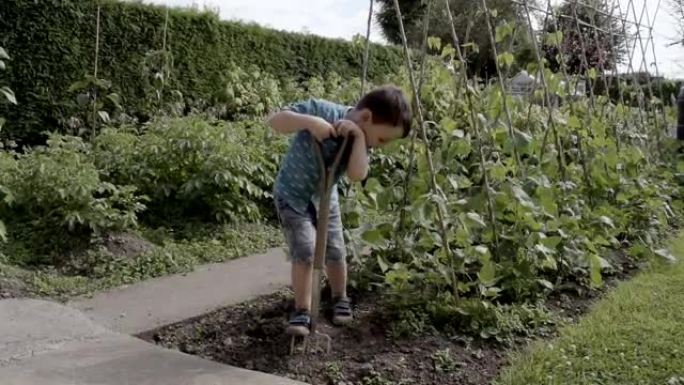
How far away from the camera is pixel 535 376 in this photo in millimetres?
2641

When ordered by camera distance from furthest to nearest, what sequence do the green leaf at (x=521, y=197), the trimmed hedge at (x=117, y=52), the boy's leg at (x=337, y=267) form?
1. the trimmed hedge at (x=117, y=52)
2. the green leaf at (x=521, y=197)
3. the boy's leg at (x=337, y=267)

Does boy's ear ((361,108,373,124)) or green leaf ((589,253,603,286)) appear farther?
green leaf ((589,253,603,286))

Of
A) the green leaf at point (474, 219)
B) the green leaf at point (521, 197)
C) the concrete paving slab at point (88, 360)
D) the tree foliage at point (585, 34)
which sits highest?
the tree foliage at point (585, 34)

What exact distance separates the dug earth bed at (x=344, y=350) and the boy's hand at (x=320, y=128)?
0.86 metres

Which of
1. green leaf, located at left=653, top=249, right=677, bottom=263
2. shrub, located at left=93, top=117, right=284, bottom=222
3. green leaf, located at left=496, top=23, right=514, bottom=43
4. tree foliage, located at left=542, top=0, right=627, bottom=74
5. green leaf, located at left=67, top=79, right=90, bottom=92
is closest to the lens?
green leaf, located at left=496, top=23, right=514, bottom=43

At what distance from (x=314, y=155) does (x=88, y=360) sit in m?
1.20

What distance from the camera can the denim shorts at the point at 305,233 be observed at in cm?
292

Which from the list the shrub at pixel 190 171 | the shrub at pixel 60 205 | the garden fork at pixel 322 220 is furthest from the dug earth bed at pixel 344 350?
the shrub at pixel 190 171

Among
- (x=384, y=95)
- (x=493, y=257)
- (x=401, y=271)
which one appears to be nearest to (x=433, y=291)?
(x=401, y=271)

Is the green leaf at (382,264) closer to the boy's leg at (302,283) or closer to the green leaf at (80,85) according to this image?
the boy's leg at (302,283)

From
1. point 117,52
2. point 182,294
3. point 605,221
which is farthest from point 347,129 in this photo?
point 117,52

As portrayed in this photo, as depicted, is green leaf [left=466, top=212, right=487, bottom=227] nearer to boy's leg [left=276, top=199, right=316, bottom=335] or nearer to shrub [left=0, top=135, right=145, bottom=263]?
boy's leg [left=276, top=199, right=316, bottom=335]

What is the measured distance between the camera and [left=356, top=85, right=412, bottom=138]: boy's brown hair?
2.81 metres

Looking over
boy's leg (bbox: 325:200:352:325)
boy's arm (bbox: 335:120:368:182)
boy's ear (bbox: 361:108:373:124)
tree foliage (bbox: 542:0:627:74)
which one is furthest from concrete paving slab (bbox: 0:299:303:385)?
tree foliage (bbox: 542:0:627:74)
